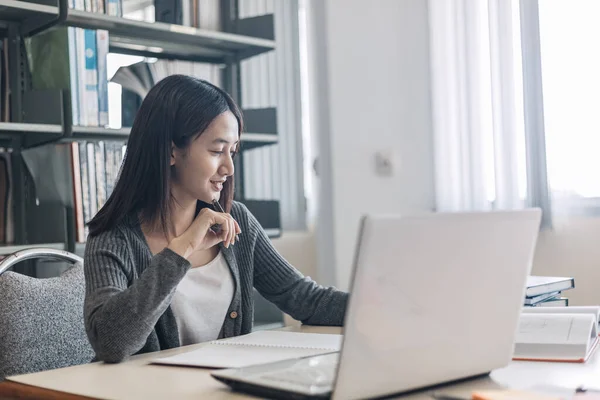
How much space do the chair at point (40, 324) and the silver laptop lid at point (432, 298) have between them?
0.83m

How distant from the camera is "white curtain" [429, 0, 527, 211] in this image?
109 inches

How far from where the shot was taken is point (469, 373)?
907mm

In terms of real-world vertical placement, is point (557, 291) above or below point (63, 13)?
below

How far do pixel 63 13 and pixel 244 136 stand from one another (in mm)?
688

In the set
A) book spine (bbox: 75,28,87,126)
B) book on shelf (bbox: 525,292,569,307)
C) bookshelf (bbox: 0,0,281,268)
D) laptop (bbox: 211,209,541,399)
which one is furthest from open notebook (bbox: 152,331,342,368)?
book spine (bbox: 75,28,87,126)

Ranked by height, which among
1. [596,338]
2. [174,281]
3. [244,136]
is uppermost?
[244,136]

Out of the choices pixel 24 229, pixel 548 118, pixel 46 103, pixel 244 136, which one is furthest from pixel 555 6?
pixel 24 229

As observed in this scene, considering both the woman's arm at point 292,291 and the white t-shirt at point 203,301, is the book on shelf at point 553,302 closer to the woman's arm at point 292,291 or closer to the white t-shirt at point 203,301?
the woman's arm at point 292,291

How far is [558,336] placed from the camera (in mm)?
1138

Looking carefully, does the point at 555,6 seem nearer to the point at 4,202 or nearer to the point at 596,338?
the point at 596,338

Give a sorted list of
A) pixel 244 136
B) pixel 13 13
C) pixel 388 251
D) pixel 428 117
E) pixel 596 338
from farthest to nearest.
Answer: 1. pixel 428 117
2. pixel 244 136
3. pixel 13 13
4. pixel 596 338
5. pixel 388 251

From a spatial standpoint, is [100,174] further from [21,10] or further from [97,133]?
[21,10]

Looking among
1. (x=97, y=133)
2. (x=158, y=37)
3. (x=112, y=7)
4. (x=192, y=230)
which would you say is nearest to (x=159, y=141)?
(x=192, y=230)

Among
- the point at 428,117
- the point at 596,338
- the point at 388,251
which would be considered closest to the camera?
the point at 388,251
